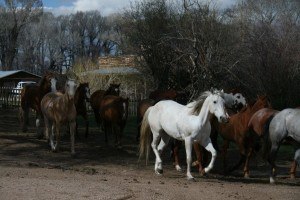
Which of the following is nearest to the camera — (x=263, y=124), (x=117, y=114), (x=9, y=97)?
(x=263, y=124)

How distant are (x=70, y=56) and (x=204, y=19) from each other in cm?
6130

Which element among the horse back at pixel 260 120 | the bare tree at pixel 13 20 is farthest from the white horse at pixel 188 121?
the bare tree at pixel 13 20

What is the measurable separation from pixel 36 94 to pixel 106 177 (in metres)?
8.41

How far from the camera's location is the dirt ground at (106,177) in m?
8.14

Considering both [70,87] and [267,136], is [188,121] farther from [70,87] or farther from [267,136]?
[70,87]

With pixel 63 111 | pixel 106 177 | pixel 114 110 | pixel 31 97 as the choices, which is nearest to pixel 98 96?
pixel 31 97

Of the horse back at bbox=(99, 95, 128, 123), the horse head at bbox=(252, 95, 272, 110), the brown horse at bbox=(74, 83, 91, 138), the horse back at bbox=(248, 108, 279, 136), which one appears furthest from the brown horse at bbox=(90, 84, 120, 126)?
the horse back at bbox=(248, 108, 279, 136)

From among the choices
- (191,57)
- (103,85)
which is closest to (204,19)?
(191,57)

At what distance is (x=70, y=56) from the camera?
81438mm

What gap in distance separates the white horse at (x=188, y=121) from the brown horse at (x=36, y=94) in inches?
257

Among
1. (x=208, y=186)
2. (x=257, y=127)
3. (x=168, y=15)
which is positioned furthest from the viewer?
(x=168, y=15)

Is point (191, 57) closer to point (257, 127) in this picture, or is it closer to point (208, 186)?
point (257, 127)

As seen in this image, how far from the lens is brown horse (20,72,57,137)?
1708cm

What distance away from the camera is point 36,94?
17.6m
